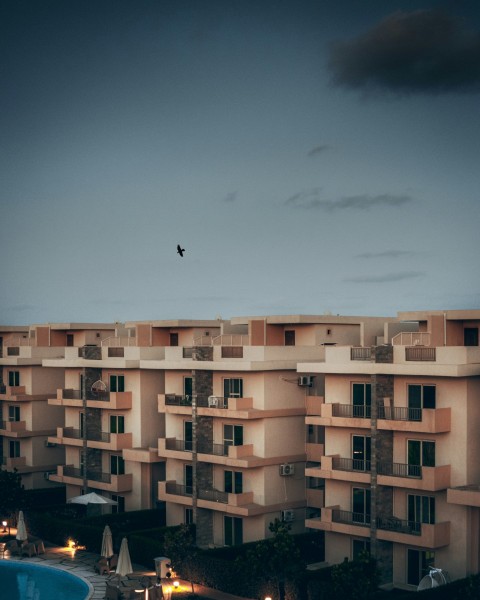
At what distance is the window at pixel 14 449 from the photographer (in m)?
51.8

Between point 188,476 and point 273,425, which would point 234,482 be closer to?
point 273,425

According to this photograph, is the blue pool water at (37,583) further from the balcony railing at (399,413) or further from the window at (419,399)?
the window at (419,399)

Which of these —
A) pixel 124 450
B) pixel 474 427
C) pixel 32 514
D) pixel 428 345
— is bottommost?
pixel 32 514

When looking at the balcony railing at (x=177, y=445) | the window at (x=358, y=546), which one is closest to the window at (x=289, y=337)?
the balcony railing at (x=177, y=445)

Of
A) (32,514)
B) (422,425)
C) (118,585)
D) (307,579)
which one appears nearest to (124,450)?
(32,514)

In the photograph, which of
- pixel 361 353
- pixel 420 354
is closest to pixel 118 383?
pixel 361 353

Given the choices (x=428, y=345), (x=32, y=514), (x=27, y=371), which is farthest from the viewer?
(x=27, y=371)

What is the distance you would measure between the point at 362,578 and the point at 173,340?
69.9ft

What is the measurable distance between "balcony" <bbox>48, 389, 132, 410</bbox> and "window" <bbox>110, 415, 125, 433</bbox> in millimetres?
831

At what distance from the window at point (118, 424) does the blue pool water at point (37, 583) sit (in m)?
9.48

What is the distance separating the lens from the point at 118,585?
32.6 meters

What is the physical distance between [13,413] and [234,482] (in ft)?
63.9

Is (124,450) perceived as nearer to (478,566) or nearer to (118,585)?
(118,585)

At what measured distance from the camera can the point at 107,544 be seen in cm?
3684
